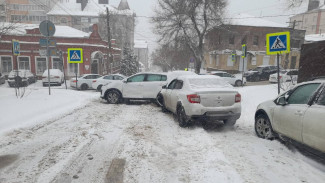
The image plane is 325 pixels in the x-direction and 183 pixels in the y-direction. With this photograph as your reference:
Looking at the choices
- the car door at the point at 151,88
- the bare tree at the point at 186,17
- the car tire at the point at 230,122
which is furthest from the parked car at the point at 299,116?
the bare tree at the point at 186,17

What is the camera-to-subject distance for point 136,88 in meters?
10.7

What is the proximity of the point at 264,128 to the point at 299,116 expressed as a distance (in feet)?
4.56

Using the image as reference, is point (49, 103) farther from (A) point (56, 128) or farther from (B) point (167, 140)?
(B) point (167, 140)

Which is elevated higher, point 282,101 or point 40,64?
point 40,64

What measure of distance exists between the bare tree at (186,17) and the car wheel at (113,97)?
1819 cm

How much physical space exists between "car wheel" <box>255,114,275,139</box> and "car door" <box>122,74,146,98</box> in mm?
6014

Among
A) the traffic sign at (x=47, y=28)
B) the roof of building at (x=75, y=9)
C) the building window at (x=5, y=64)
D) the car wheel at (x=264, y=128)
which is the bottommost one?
the car wheel at (x=264, y=128)

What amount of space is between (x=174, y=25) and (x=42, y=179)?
1013 inches

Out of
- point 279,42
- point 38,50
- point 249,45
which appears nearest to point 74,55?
point 279,42

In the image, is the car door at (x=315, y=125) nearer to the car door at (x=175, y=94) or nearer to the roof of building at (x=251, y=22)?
the car door at (x=175, y=94)

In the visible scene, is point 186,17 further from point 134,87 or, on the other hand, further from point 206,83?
point 206,83

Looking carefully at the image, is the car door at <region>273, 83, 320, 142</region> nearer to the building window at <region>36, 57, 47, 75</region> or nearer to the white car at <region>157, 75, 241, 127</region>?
the white car at <region>157, 75, 241, 127</region>

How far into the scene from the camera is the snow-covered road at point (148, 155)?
3605 mm

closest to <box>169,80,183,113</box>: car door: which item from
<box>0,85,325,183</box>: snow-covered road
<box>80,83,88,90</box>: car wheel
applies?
<box>0,85,325,183</box>: snow-covered road
